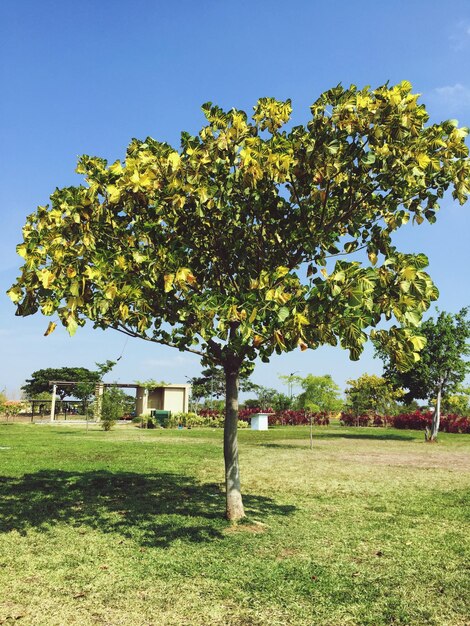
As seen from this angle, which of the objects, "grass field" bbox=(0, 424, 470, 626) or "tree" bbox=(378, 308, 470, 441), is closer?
"grass field" bbox=(0, 424, 470, 626)

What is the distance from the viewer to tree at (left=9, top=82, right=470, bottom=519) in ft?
21.4

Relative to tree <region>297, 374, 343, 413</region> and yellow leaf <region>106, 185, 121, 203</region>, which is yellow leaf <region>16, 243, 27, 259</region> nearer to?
yellow leaf <region>106, 185, 121, 203</region>

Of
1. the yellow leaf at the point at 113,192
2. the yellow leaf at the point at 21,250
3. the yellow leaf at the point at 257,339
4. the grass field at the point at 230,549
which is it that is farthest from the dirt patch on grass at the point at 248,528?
the yellow leaf at the point at 113,192

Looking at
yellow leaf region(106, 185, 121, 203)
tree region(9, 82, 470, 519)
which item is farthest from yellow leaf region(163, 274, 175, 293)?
yellow leaf region(106, 185, 121, 203)

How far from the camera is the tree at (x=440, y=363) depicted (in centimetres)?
3122

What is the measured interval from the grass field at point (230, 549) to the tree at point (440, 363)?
56.9 ft

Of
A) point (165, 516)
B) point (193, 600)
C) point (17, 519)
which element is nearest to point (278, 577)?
point (193, 600)

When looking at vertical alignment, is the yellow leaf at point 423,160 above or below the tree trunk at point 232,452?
above

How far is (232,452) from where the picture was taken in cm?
948

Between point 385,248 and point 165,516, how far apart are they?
271 inches

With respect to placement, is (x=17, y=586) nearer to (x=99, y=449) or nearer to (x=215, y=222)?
(x=215, y=222)

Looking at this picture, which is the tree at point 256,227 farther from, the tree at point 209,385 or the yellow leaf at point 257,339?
the tree at point 209,385

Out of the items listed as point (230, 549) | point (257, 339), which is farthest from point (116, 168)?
point (230, 549)

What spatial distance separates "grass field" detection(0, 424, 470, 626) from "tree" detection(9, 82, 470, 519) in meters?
1.86
